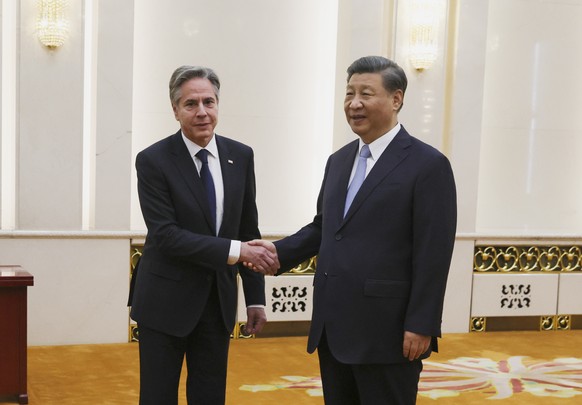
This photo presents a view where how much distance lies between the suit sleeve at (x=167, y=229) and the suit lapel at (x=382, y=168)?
0.52 metres

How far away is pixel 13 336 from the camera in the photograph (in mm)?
4367

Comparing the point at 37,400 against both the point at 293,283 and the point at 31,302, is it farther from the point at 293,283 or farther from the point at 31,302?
the point at 293,283

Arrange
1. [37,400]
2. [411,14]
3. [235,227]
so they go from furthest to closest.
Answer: [411,14]
[37,400]
[235,227]

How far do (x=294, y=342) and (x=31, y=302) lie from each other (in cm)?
208

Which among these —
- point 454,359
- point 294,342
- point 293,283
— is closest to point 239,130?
point 293,283

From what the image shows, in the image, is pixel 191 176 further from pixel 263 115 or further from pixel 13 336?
pixel 263 115

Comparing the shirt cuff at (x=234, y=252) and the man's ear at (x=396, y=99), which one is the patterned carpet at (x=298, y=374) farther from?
the man's ear at (x=396, y=99)

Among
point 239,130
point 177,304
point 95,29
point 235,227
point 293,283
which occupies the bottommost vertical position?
point 293,283

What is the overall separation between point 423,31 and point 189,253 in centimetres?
437

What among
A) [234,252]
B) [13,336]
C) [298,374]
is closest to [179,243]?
[234,252]

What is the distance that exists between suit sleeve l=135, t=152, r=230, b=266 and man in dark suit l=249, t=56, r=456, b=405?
43 cm

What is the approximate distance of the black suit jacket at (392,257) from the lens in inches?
98.9

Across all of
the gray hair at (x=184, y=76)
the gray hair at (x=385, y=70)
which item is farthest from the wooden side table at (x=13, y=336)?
the gray hair at (x=385, y=70)

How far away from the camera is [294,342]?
19.9 ft
